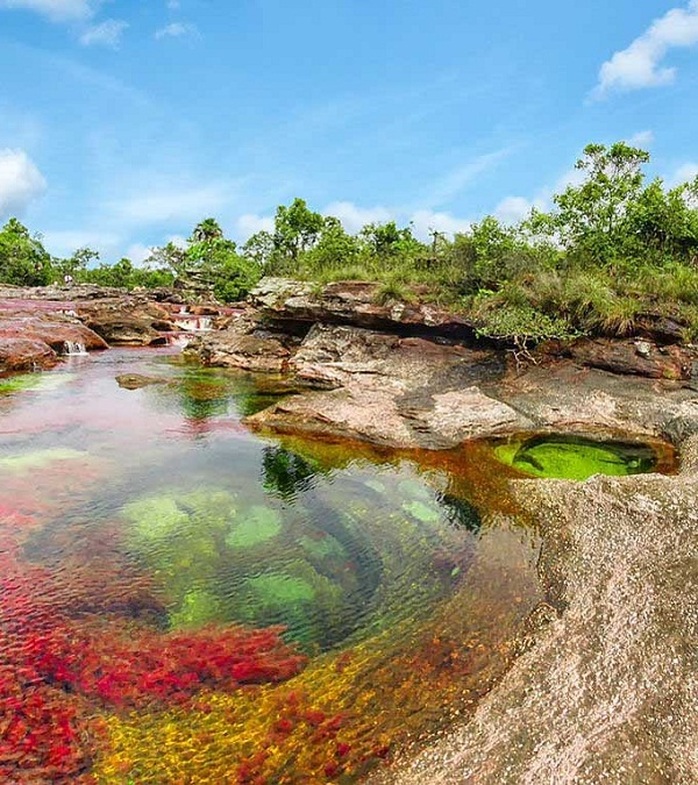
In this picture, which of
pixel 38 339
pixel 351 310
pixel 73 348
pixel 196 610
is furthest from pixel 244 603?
pixel 73 348

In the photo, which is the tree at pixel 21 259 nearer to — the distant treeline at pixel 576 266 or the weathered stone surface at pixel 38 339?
the weathered stone surface at pixel 38 339

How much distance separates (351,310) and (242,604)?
15.7 meters

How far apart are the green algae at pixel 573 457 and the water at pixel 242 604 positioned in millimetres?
861

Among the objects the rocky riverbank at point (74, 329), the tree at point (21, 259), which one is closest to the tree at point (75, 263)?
the tree at point (21, 259)

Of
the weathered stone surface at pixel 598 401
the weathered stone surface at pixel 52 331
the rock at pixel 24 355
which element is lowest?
the weathered stone surface at pixel 598 401

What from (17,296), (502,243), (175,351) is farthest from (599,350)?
(17,296)

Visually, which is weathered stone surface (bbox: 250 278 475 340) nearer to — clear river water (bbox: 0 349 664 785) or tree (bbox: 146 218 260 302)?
clear river water (bbox: 0 349 664 785)

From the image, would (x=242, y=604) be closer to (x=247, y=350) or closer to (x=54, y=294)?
(x=247, y=350)

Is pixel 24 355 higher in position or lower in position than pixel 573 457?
higher

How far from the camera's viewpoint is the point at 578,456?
12.8m

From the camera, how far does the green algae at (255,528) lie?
28.1ft

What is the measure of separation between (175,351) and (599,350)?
23007 mm

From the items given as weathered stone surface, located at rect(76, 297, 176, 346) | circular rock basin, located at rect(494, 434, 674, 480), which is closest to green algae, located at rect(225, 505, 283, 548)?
circular rock basin, located at rect(494, 434, 674, 480)

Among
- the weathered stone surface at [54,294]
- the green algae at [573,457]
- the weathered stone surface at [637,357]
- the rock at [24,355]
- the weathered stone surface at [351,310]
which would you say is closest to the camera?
the green algae at [573,457]
